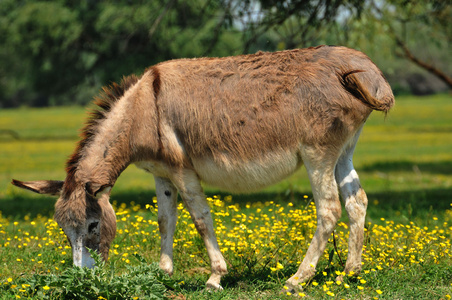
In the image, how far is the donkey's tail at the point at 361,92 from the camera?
16.4ft

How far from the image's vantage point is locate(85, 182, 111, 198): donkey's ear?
16.0 ft

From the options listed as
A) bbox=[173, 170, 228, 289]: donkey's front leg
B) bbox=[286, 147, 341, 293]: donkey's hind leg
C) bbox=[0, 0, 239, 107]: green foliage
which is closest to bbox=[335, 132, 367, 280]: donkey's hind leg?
bbox=[286, 147, 341, 293]: donkey's hind leg

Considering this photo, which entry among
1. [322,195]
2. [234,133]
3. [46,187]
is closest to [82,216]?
[46,187]

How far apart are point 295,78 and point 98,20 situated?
67.9 ft

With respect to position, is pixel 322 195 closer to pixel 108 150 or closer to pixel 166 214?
pixel 166 214

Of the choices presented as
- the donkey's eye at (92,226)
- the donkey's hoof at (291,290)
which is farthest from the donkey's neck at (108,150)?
the donkey's hoof at (291,290)

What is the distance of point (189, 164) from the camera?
18.0ft

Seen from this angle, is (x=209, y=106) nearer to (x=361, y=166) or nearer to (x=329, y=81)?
(x=329, y=81)

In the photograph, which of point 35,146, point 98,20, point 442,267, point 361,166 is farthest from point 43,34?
point 442,267

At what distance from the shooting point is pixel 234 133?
532 cm

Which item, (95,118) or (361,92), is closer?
(361,92)

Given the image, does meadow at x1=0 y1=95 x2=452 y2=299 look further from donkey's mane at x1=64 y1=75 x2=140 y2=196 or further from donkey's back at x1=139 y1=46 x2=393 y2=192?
donkey's back at x1=139 y1=46 x2=393 y2=192

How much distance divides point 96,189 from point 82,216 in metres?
0.27

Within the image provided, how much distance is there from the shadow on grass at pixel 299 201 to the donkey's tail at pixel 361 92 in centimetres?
346
